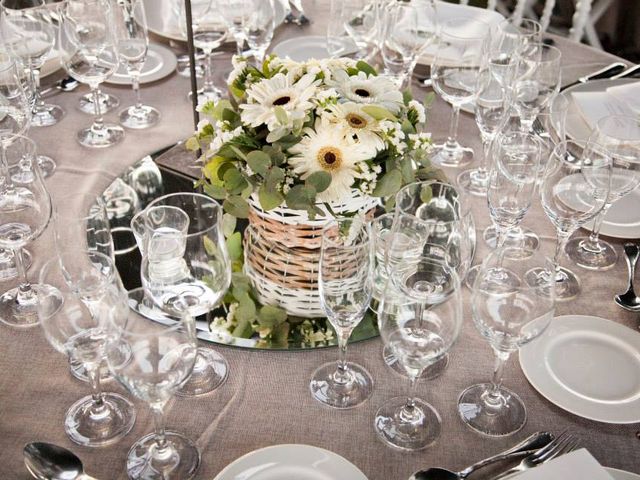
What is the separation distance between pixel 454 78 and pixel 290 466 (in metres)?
1.02

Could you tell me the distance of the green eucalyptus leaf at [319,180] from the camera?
1142 mm

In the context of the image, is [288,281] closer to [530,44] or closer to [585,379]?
[585,379]

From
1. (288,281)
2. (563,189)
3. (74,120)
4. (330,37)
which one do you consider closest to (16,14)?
(74,120)

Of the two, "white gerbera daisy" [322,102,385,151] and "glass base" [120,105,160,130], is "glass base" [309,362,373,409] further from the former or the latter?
"glass base" [120,105,160,130]

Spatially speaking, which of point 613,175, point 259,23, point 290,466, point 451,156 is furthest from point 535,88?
point 290,466

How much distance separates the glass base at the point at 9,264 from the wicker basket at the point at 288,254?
0.41 m

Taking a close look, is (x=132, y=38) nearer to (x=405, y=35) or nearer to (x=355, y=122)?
(x=405, y=35)

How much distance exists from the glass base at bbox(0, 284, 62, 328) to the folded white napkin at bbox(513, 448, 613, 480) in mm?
800

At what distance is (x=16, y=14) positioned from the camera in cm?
183

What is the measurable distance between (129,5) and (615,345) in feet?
4.12

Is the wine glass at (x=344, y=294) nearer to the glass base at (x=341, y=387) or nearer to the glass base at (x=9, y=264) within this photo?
the glass base at (x=341, y=387)

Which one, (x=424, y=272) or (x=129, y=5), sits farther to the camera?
(x=129, y=5)

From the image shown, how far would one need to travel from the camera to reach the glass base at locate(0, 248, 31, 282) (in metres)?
1.40

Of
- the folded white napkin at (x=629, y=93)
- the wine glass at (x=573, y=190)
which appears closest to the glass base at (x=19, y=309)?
the wine glass at (x=573, y=190)
